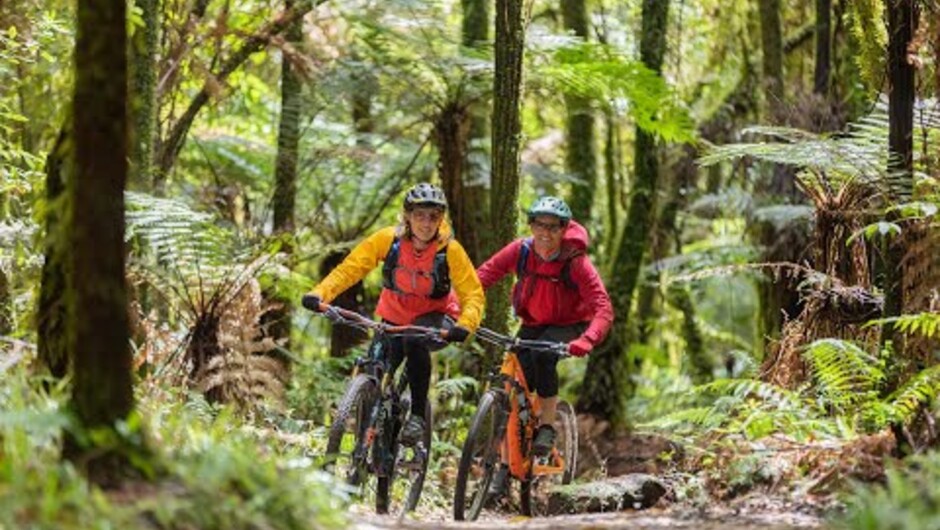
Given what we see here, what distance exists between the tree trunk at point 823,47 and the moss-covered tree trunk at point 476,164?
11.8ft

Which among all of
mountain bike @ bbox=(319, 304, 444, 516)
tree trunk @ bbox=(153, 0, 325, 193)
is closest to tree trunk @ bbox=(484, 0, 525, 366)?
mountain bike @ bbox=(319, 304, 444, 516)

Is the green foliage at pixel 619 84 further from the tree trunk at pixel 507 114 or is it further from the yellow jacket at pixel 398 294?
the yellow jacket at pixel 398 294

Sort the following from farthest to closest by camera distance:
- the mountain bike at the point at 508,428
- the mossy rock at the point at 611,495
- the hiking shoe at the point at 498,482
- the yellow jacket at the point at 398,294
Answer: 1. the hiking shoe at the point at 498,482
2. the mountain bike at the point at 508,428
3. the mossy rock at the point at 611,495
4. the yellow jacket at the point at 398,294

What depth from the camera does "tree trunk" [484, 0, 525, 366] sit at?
31.5ft

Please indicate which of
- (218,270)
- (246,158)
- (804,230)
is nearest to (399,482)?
(218,270)

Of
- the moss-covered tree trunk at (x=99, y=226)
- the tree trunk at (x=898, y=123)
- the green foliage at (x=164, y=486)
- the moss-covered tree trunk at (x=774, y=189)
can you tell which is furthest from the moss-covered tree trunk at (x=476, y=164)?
the moss-covered tree trunk at (x=99, y=226)

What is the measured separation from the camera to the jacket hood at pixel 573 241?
29.2 ft

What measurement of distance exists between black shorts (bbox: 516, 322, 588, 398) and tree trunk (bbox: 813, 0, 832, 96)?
6.45m

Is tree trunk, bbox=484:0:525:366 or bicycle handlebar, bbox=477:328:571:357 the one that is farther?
tree trunk, bbox=484:0:525:366

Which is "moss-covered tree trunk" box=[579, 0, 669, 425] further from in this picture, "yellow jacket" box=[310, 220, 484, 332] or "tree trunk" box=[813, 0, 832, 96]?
"yellow jacket" box=[310, 220, 484, 332]

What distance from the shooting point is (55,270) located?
5492mm

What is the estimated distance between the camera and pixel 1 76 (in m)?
9.68

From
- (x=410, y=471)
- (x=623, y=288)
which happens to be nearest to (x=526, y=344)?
(x=410, y=471)

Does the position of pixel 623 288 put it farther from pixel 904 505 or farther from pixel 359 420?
pixel 904 505
